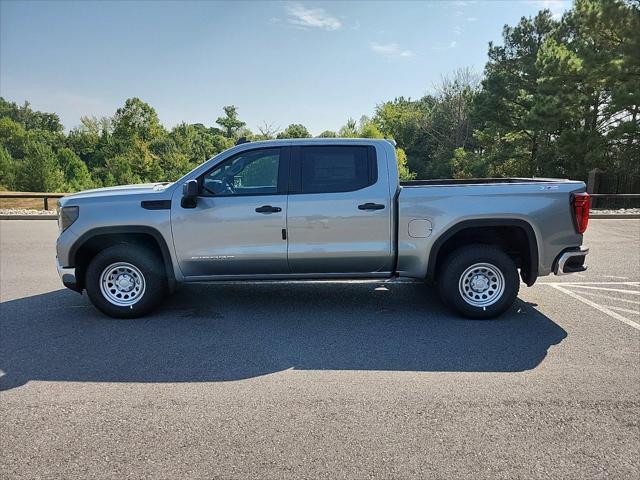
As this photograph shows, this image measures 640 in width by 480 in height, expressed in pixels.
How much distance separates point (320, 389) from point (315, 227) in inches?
80.8

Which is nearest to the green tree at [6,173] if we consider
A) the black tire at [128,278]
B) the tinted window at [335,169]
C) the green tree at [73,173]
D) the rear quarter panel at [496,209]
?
the green tree at [73,173]

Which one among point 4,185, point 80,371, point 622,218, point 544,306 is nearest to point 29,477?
point 80,371

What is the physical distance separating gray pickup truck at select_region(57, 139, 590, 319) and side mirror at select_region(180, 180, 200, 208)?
1cm

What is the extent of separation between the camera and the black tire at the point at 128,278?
540 cm

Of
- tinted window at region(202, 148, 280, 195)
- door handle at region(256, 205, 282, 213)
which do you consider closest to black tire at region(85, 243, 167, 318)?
tinted window at region(202, 148, 280, 195)

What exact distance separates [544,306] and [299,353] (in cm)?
339

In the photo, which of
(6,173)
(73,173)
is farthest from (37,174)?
(73,173)

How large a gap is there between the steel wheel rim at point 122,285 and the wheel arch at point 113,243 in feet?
1.02

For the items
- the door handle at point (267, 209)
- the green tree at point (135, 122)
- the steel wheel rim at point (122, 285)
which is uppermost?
the green tree at point (135, 122)

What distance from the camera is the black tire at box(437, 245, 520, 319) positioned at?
533 centimetres

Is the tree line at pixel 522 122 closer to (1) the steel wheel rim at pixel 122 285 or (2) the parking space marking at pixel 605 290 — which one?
(2) the parking space marking at pixel 605 290

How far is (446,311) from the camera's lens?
580 centimetres

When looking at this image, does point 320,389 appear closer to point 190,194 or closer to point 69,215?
point 190,194

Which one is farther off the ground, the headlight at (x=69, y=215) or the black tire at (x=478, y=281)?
the headlight at (x=69, y=215)
